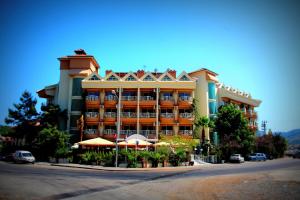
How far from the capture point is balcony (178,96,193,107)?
49719 millimetres

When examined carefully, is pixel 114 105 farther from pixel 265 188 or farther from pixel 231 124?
pixel 265 188

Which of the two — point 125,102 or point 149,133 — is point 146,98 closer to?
point 125,102

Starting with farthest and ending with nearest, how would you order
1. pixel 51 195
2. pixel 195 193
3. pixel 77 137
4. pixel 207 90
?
1. pixel 207 90
2. pixel 77 137
3. pixel 195 193
4. pixel 51 195

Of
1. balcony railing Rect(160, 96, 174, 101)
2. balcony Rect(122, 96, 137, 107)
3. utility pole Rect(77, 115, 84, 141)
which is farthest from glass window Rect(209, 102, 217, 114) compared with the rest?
utility pole Rect(77, 115, 84, 141)

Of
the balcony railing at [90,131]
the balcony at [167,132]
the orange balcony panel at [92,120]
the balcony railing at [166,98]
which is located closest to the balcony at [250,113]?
the balcony railing at [166,98]

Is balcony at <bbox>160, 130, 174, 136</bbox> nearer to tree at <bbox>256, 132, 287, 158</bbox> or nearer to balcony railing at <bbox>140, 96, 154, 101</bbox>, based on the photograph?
balcony railing at <bbox>140, 96, 154, 101</bbox>

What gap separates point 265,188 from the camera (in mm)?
13055

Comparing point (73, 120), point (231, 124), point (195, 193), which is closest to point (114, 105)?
point (73, 120)

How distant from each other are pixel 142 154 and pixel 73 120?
22.8 meters

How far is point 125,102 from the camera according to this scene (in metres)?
50.2

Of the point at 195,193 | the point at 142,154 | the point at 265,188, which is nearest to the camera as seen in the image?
the point at 195,193

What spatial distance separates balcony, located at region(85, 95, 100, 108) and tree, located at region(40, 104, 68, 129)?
15.4 ft

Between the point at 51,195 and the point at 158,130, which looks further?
the point at 158,130

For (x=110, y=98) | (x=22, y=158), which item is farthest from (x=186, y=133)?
(x=22, y=158)
